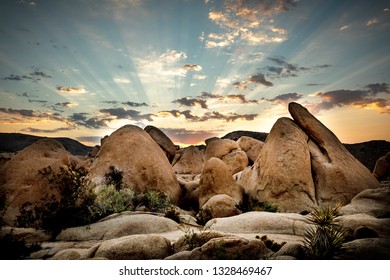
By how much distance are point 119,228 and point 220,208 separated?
4.68 meters

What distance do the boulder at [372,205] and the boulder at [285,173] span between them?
220 centimetres

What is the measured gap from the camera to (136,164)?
16469 millimetres

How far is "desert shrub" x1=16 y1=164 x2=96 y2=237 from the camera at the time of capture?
9844 millimetres

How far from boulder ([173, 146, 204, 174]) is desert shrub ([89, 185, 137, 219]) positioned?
2156cm

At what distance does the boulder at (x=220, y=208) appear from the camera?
1234 cm

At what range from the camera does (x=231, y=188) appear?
16.0 meters

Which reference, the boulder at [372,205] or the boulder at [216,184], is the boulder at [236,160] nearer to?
the boulder at [216,184]

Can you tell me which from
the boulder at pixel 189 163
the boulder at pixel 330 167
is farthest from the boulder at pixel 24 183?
the boulder at pixel 189 163

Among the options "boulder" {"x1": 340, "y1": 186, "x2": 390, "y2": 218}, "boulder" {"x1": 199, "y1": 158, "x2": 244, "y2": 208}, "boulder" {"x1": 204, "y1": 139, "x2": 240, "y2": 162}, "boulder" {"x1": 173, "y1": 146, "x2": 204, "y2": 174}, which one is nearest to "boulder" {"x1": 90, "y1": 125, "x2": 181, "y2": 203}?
"boulder" {"x1": 199, "y1": 158, "x2": 244, "y2": 208}

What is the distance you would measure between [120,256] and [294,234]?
5649 millimetres

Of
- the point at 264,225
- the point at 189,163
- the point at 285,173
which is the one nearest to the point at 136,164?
the point at 285,173

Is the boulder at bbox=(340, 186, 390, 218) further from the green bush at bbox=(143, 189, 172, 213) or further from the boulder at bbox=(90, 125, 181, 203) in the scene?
the boulder at bbox=(90, 125, 181, 203)

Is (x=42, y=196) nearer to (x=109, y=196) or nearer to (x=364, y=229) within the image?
(x=109, y=196)

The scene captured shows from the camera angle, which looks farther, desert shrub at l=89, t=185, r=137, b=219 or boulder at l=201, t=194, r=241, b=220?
boulder at l=201, t=194, r=241, b=220
